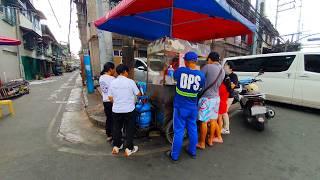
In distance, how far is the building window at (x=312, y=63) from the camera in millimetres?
5711

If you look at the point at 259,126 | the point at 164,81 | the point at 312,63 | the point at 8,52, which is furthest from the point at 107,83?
the point at 8,52

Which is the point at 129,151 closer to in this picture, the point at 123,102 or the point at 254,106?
the point at 123,102

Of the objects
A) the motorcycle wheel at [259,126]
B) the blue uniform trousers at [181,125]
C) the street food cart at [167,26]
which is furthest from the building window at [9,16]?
the motorcycle wheel at [259,126]

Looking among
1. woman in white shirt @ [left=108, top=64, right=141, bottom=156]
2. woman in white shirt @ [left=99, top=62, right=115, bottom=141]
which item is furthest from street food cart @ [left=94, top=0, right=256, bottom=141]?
woman in white shirt @ [left=99, top=62, right=115, bottom=141]

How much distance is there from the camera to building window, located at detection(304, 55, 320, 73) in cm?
571

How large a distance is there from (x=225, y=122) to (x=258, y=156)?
44.0 inches

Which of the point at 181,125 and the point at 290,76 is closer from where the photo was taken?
the point at 181,125

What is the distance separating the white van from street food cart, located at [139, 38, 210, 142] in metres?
3.48

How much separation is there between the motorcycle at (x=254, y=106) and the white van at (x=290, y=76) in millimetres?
2011

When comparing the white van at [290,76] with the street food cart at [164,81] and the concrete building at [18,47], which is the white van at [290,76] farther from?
the concrete building at [18,47]

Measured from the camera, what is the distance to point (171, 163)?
3.29m

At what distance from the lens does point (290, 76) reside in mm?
6262

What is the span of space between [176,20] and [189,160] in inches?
137

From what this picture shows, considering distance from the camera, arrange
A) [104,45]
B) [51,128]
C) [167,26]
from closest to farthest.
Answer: [51,128]
[167,26]
[104,45]
